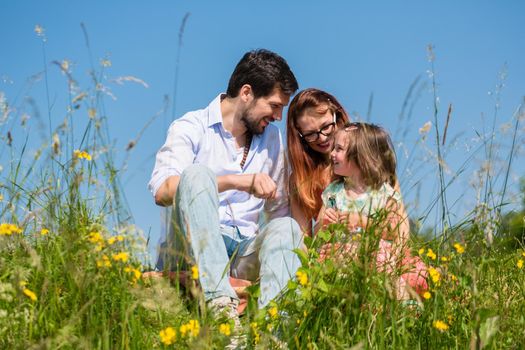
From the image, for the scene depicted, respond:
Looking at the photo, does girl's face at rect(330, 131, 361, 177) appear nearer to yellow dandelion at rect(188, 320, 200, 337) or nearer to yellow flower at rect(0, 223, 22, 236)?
yellow flower at rect(0, 223, 22, 236)

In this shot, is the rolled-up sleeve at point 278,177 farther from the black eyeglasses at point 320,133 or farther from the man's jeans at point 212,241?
the man's jeans at point 212,241

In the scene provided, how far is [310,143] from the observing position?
467 cm

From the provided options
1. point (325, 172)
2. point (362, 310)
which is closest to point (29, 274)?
point (362, 310)

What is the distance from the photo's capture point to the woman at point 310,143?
4506 millimetres

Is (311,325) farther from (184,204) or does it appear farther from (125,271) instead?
(184,204)

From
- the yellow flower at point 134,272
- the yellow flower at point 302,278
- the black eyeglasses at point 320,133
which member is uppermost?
the black eyeglasses at point 320,133

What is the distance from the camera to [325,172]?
463 cm

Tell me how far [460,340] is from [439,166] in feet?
3.35

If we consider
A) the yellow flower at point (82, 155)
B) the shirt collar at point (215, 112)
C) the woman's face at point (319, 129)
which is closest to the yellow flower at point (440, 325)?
the yellow flower at point (82, 155)

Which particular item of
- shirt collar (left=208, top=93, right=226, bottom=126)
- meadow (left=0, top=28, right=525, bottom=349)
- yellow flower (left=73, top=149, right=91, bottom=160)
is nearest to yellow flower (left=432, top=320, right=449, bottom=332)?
meadow (left=0, top=28, right=525, bottom=349)

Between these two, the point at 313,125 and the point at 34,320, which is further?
the point at 313,125

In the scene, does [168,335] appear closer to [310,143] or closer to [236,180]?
[236,180]

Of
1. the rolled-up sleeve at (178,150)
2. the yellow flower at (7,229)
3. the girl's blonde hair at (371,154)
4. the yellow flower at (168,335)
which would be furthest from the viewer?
the girl's blonde hair at (371,154)

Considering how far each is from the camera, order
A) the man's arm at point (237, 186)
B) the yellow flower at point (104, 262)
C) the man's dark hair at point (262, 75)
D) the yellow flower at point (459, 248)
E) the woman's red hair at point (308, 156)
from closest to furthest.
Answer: the yellow flower at point (104, 262)
the yellow flower at point (459, 248)
the man's arm at point (237, 186)
the woman's red hair at point (308, 156)
the man's dark hair at point (262, 75)
